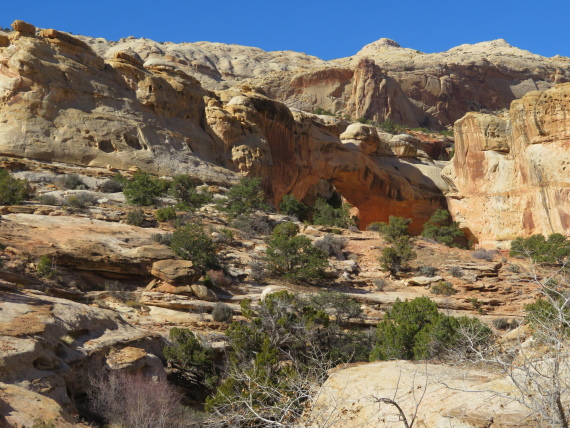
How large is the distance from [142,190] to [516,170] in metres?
22.6

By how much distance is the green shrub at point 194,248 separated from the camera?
19.2 meters

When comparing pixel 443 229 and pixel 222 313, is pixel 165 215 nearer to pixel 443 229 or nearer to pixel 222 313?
pixel 222 313

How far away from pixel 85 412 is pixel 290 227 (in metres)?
15.7

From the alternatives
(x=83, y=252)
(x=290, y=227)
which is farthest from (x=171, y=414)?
(x=290, y=227)

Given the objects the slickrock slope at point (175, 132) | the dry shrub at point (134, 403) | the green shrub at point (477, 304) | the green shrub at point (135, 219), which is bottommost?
the dry shrub at point (134, 403)

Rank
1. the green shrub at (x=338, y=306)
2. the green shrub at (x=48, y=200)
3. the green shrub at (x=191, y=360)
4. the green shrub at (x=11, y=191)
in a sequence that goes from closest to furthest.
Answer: the green shrub at (x=191, y=360), the green shrub at (x=338, y=306), the green shrub at (x=11, y=191), the green shrub at (x=48, y=200)

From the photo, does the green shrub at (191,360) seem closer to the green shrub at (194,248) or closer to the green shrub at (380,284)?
the green shrub at (194,248)

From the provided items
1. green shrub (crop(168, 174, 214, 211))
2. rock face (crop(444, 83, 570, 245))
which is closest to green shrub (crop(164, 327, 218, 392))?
green shrub (crop(168, 174, 214, 211))

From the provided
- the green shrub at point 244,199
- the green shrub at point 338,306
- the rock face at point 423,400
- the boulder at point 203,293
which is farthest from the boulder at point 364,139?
the rock face at point 423,400

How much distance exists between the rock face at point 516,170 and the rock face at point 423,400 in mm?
27021

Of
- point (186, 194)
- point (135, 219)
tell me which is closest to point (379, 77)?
point (186, 194)

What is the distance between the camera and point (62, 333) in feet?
37.0

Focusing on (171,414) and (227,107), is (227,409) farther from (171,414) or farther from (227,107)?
(227,107)

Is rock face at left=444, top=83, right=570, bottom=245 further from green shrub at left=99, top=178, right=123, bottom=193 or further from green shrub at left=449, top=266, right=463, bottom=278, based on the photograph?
green shrub at left=99, top=178, right=123, bottom=193
